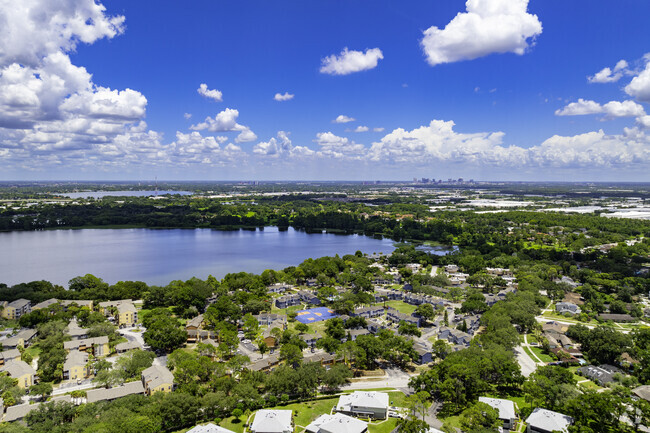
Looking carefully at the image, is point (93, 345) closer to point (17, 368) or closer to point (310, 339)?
point (17, 368)

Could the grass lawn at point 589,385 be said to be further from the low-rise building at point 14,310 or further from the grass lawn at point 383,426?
the low-rise building at point 14,310

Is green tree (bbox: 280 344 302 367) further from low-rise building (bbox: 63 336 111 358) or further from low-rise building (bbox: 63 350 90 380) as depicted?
low-rise building (bbox: 63 336 111 358)

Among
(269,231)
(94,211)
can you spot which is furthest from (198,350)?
(94,211)

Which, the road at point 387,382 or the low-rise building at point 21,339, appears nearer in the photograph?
the road at point 387,382

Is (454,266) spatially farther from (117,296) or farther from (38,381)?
(38,381)

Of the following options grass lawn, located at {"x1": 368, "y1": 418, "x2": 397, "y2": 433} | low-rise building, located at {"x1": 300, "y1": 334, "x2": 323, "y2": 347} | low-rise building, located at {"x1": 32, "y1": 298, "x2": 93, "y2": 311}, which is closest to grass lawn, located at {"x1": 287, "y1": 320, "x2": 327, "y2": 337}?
low-rise building, located at {"x1": 300, "y1": 334, "x2": 323, "y2": 347}

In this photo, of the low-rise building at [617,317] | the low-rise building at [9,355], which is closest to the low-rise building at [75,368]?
the low-rise building at [9,355]
